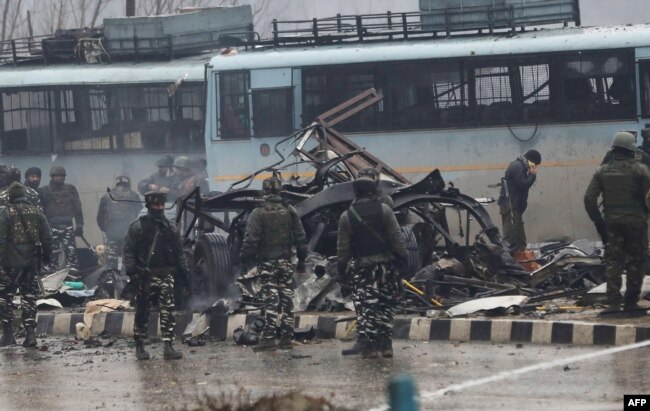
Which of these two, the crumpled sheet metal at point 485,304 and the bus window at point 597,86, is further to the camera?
the bus window at point 597,86

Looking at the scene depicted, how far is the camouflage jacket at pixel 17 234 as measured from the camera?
14.5 metres

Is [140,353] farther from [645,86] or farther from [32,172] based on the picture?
[645,86]

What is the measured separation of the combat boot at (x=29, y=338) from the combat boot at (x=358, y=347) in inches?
147

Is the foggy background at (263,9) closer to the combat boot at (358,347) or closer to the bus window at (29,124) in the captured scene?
the bus window at (29,124)

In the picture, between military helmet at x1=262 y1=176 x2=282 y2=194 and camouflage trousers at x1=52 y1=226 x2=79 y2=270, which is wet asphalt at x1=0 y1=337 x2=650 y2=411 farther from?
camouflage trousers at x1=52 y1=226 x2=79 y2=270

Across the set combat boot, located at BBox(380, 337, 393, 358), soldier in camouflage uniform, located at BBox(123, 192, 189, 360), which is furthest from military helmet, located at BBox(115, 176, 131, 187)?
combat boot, located at BBox(380, 337, 393, 358)

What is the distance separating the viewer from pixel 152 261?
1291 centimetres

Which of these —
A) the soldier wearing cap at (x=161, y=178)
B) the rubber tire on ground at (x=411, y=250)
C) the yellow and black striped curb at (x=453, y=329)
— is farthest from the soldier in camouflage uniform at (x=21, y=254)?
the soldier wearing cap at (x=161, y=178)

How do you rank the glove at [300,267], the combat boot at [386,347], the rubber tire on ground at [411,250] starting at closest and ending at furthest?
the combat boot at [386,347] → the glove at [300,267] → the rubber tire on ground at [411,250]

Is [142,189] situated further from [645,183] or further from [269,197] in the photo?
[645,183]

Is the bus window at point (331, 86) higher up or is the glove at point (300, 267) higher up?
the bus window at point (331, 86)

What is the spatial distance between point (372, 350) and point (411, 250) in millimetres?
3522

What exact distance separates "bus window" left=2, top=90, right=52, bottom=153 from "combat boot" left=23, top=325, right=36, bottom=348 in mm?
10378

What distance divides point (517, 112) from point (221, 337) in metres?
8.23
